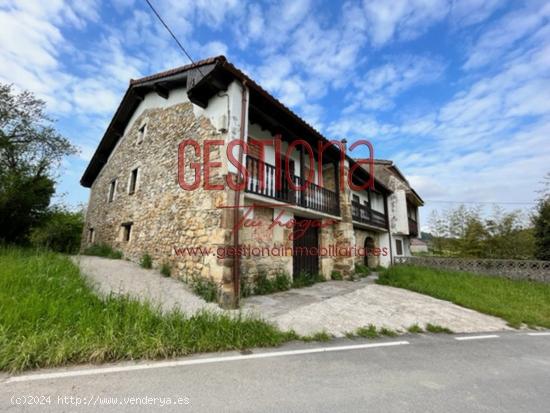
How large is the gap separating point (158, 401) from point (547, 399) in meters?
3.47

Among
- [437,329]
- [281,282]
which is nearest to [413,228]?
[281,282]

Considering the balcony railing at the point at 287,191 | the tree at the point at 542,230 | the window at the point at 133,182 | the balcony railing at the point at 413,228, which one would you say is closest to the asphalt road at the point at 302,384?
the balcony railing at the point at 287,191

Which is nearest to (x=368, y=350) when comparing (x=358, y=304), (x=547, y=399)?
(x=547, y=399)

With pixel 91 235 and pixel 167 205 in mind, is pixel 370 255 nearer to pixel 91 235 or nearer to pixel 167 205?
pixel 167 205

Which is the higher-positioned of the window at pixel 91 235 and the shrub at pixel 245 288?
the window at pixel 91 235

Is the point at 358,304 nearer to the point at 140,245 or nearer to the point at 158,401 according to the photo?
the point at 158,401

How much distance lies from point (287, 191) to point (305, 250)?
8.02 feet

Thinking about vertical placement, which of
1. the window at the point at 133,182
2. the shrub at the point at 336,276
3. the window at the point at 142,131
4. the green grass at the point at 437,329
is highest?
the window at the point at 142,131

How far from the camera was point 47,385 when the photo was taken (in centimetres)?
205

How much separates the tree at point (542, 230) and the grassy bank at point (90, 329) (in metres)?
12.3

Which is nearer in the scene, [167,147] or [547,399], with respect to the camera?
[547,399]

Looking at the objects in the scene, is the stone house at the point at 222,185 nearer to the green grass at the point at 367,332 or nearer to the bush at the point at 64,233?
the green grass at the point at 367,332

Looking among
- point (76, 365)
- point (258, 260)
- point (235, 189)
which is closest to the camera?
point (76, 365)

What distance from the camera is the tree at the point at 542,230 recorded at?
31.5 feet
